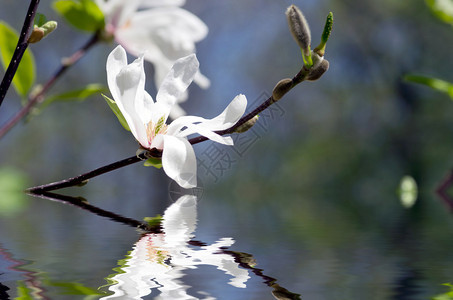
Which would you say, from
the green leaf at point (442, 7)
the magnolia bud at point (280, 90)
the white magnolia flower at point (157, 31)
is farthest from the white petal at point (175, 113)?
the green leaf at point (442, 7)

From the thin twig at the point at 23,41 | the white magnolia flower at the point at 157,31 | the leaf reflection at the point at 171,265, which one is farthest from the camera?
the white magnolia flower at the point at 157,31

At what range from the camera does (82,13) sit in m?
0.50

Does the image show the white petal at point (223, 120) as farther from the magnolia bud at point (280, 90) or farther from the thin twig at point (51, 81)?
the thin twig at point (51, 81)

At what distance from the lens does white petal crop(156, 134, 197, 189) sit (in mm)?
294

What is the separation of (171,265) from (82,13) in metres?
0.30

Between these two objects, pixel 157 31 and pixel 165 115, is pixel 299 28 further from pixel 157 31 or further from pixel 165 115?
pixel 157 31

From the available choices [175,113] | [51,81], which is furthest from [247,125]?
[51,81]

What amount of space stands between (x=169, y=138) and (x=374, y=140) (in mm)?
5032

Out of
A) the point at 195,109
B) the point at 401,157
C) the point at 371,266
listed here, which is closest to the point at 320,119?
the point at 401,157

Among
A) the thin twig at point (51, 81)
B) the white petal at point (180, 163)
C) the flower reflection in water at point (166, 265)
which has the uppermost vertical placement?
the thin twig at point (51, 81)

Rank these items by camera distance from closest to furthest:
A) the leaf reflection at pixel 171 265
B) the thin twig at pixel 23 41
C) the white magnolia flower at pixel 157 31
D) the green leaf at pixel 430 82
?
the leaf reflection at pixel 171 265 → the thin twig at pixel 23 41 → the white magnolia flower at pixel 157 31 → the green leaf at pixel 430 82

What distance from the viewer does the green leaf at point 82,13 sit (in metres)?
0.49

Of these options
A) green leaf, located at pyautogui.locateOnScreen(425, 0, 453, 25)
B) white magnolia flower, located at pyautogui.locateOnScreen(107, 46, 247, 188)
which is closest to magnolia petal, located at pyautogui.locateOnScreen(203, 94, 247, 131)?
white magnolia flower, located at pyautogui.locateOnScreen(107, 46, 247, 188)

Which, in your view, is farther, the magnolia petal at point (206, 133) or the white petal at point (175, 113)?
the white petal at point (175, 113)
